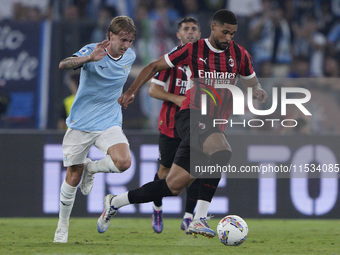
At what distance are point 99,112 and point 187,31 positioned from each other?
146 cm

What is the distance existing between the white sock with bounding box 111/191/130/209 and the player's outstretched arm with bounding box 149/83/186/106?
3.33ft

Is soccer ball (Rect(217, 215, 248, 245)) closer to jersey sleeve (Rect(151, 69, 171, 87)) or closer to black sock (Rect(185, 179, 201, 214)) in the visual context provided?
black sock (Rect(185, 179, 201, 214))

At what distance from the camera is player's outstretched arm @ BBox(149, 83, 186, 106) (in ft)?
21.1

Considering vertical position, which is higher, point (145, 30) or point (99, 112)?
point (145, 30)

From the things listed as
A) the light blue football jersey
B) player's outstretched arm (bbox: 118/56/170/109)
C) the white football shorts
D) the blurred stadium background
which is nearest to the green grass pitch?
the blurred stadium background

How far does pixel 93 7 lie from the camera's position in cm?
1170

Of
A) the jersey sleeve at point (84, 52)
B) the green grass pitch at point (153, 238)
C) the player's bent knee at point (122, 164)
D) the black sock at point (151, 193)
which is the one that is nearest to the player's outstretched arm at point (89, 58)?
the jersey sleeve at point (84, 52)

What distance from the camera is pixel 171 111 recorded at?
22.4ft

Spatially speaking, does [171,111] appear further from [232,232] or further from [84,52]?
[232,232]

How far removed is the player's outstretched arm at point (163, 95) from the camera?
643 centimetres

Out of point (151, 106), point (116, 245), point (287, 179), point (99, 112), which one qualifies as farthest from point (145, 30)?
point (116, 245)

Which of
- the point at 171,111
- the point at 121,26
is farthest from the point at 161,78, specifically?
the point at 121,26

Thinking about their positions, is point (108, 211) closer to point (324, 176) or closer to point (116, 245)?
point (116, 245)

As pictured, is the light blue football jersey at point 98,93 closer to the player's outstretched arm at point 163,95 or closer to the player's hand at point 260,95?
the player's outstretched arm at point 163,95
